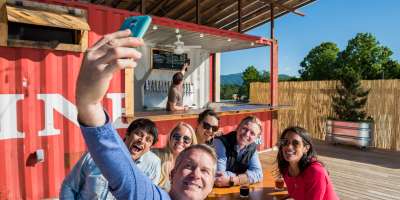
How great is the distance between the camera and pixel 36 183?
15.5ft

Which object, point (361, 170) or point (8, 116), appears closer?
point (8, 116)

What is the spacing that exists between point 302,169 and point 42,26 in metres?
4.23

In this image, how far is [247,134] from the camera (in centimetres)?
340

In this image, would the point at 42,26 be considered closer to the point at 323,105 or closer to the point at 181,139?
the point at 181,139

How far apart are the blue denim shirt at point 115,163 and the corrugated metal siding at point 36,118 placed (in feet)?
14.3

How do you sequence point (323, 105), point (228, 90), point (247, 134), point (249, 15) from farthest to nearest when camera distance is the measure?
point (228, 90), point (323, 105), point (249, 15), point (247, 134)

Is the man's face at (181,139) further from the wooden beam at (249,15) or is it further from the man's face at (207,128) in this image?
the wooden beam at (249,15)

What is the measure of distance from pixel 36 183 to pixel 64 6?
9.20 feet

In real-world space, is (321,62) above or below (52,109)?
above

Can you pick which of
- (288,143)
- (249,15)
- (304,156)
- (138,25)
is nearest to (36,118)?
(288,143)

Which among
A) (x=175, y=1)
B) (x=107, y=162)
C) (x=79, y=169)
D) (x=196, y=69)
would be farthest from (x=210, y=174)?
(x=196, y=69)

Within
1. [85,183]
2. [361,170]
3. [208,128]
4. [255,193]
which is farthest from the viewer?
[361,170]

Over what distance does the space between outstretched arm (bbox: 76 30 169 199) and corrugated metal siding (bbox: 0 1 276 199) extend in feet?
14.4

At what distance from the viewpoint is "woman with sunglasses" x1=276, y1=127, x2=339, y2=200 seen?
2.50 m
